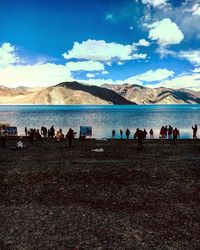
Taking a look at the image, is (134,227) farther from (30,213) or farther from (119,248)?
(30,213)

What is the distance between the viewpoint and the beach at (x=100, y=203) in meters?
14.5

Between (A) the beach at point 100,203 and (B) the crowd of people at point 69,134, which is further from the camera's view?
(B) the crowd of people at point 69,134

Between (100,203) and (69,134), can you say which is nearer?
(100,203)

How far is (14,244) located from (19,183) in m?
9.58

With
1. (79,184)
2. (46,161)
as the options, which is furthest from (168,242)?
(46,161)

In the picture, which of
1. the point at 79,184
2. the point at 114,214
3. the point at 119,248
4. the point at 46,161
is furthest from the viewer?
the point at 46,161

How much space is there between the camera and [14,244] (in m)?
14.0

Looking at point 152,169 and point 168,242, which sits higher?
point 152,169

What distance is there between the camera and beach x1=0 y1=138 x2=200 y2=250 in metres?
14.5

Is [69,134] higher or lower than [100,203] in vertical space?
higher

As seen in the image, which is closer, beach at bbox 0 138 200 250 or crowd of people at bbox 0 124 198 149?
beach at bbox 0 138 200 250

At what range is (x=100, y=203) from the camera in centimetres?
1925

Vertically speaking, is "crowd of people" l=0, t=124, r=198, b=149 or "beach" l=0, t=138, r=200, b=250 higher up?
"crowd of people" l=0, t=124, r=198, b=149

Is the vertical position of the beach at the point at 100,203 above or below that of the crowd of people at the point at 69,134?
below
